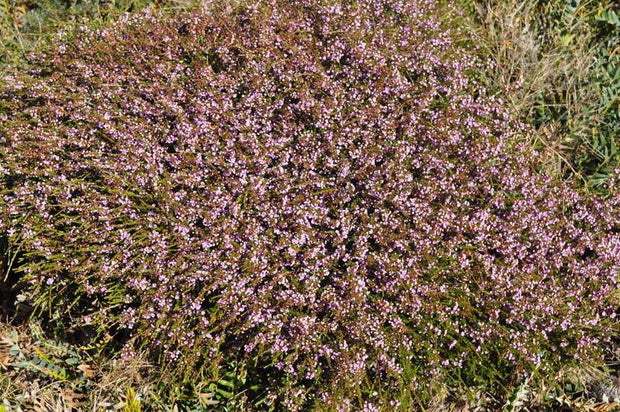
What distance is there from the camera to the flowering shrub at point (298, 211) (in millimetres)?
3119

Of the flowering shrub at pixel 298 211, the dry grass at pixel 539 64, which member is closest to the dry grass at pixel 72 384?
the flowering shrub at pixel 298 211

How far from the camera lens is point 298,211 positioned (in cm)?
319

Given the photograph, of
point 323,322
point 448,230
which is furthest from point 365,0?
point 323,322

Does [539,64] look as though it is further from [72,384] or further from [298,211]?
[72,384]

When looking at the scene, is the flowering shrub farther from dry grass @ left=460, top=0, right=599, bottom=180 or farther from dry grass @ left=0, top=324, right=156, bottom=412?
dry grass @ left=460, top=0, right=599, bottom=180

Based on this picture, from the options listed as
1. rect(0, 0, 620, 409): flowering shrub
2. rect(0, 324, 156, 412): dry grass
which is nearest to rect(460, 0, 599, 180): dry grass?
rect(0, 0, 620, 409): flowering shrub

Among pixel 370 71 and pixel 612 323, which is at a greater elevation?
pixel 370 71

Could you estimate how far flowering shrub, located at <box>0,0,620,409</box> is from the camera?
312 centimetres

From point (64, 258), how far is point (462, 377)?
257 centimetres

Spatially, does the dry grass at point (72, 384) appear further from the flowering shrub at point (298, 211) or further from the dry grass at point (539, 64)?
the dry grass at point (539, 64)

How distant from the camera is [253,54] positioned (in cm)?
355

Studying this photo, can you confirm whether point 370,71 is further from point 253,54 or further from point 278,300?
point 278,300

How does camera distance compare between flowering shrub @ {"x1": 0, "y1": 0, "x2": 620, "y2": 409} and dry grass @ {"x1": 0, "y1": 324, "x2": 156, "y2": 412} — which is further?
dry grass @ {"x1": 0, "y1": 324, "x2": 156, "y2": 412}

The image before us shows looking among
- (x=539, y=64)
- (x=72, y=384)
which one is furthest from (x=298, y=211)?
(x=539, y=64)
